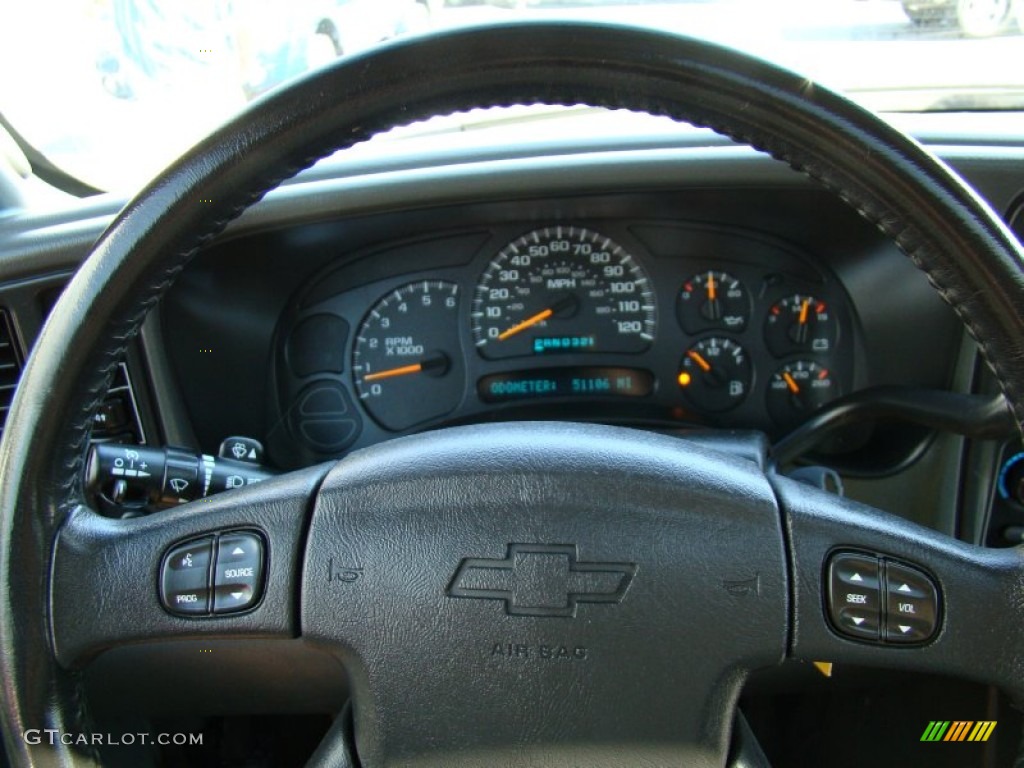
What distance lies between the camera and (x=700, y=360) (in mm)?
2197

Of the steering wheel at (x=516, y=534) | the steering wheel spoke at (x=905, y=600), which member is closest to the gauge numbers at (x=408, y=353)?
the steering wheel at (x=516, y=534)

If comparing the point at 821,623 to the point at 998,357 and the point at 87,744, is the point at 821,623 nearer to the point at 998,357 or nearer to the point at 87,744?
the point at 998,357

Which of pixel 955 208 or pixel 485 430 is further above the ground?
pixel 955 208

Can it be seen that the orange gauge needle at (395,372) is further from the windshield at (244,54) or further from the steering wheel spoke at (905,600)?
the steering wheel spoke at (905,600)

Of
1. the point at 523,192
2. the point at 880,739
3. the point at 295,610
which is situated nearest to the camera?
the point at 295,610

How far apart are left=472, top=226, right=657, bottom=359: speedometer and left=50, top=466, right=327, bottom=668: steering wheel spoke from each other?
117 centimetres

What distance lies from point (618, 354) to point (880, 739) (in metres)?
0.88

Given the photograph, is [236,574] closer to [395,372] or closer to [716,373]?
[395,372]

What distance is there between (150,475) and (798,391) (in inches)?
51.4

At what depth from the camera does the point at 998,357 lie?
3.10 ft

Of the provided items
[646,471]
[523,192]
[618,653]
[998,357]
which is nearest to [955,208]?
[998,357]

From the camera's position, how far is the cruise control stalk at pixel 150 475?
4.91ft

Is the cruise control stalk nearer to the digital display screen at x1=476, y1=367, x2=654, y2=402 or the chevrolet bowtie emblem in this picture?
the chevrolet bowtie emblem

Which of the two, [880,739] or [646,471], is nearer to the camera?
[646,471]
